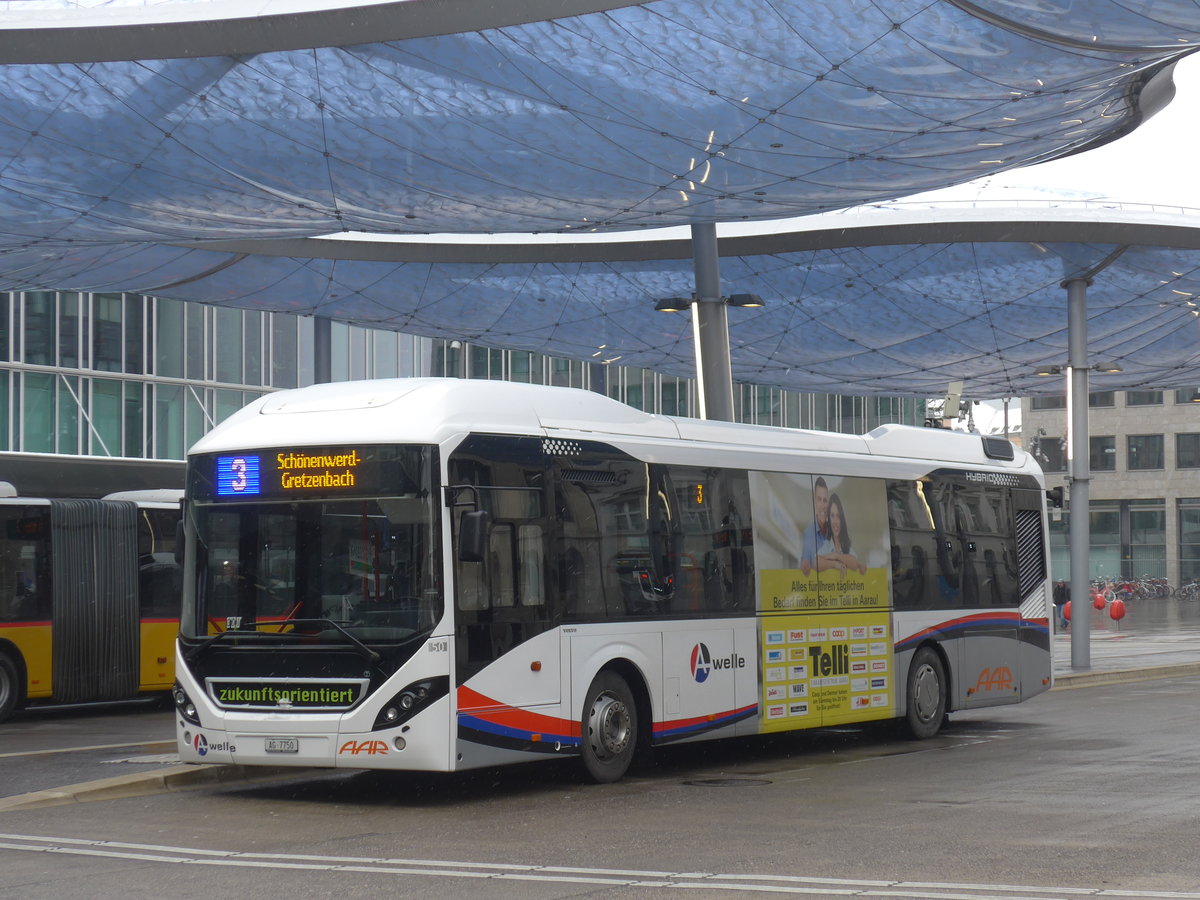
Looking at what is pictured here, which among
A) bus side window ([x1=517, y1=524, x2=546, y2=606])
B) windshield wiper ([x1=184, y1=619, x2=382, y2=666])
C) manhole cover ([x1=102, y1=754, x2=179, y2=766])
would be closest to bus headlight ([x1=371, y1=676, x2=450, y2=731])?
windshield wiper ([x1=184, y1=619, x2=382, y2=666])

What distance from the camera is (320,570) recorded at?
1231 cm

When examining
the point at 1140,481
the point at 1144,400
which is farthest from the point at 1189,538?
the point at 1144,400

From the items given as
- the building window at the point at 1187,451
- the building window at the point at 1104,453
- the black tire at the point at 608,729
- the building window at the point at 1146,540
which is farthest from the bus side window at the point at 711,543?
the building window at the point at 1104,453

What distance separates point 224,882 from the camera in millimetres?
8766

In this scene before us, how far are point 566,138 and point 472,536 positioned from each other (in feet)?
35.2

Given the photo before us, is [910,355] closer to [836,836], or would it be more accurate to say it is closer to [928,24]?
[928,24]

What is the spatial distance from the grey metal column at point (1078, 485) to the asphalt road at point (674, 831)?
12750 millimetres

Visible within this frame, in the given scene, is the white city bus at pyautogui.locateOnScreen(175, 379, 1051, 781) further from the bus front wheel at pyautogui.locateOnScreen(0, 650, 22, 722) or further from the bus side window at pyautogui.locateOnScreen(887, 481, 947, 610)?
the bus front wheel at pyautogui.locateOnScreen(0, 650, 22, 722)

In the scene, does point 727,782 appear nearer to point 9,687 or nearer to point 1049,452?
point 9,687

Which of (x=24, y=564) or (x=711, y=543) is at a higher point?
(x=711, y=543)

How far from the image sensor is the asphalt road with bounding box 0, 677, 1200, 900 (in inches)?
339

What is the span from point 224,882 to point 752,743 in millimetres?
9739

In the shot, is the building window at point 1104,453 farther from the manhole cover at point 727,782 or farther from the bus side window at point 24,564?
the manhole cover at point 727,782

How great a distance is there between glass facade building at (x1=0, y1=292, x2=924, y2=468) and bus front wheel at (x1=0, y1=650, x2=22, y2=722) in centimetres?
1711
